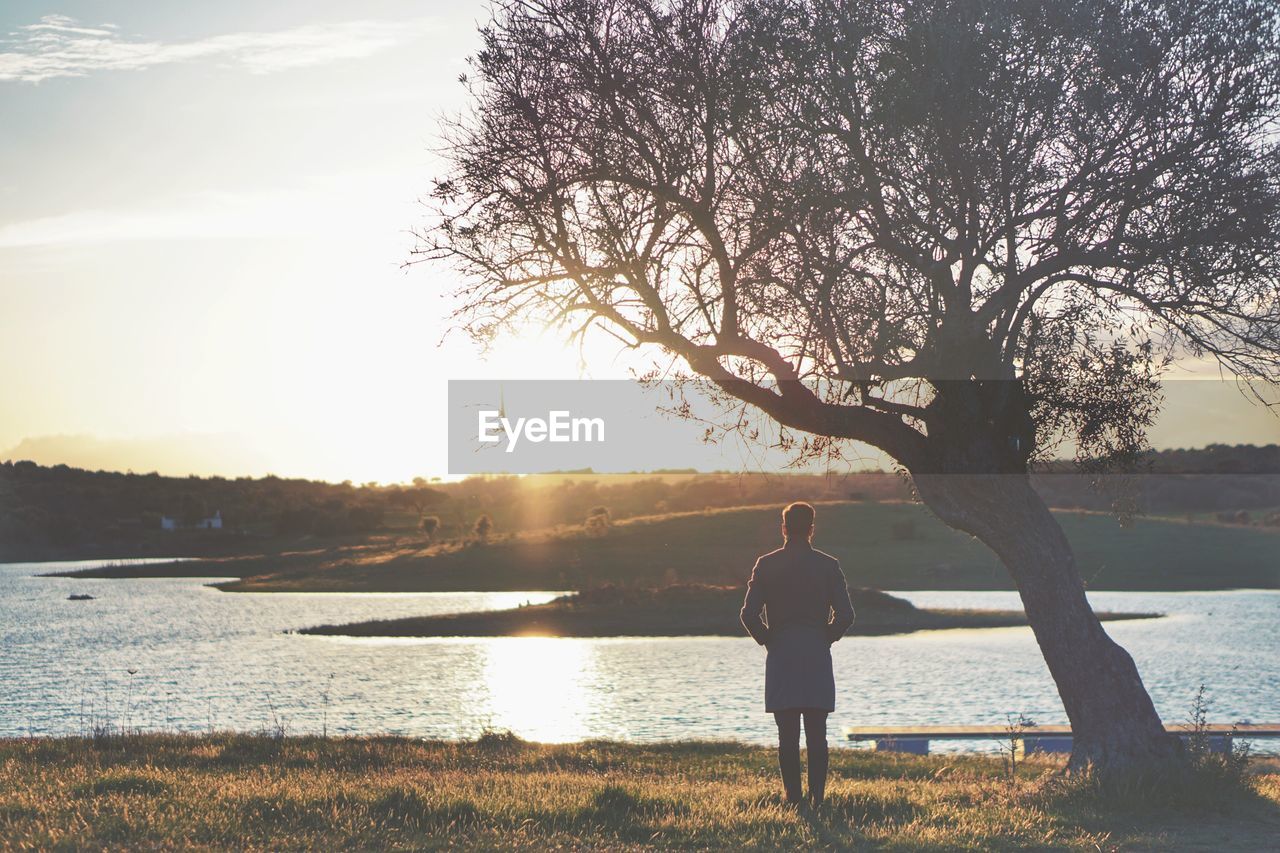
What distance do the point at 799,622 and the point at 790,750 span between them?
4.65 ft

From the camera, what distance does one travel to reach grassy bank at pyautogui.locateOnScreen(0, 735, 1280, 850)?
34.1 ft

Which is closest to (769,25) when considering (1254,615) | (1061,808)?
(1061,808)

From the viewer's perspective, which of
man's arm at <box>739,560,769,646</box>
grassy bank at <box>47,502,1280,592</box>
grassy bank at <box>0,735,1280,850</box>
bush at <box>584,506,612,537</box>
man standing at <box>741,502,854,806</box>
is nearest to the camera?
grassy bank at <box>0,735,1280,850</box>

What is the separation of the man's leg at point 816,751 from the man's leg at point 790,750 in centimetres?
12

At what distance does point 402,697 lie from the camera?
4106 centimetres

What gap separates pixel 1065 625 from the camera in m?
15.6

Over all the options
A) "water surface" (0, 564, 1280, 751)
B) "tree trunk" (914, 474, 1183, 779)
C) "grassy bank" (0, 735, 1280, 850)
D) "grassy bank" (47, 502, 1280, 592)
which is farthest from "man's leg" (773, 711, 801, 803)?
"grassy bank" (47, 502, 1280, 592)

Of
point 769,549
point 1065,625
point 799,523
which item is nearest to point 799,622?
point 799,523

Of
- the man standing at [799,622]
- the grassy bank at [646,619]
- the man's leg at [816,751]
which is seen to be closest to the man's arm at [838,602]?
the man standing at [799,622]

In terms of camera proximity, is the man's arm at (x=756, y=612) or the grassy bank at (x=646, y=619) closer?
the man's arm at (x=756, y=612)

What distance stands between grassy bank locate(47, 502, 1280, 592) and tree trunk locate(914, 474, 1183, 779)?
83646mm

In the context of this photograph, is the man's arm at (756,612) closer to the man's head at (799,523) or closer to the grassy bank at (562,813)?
the man's head at (799,523)

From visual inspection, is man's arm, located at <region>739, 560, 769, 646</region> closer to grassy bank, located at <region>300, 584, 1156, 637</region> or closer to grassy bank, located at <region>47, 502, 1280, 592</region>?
grassy bank, located at <region>300, 584, 1156, 637</region>

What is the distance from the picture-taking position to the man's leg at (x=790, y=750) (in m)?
11.7
